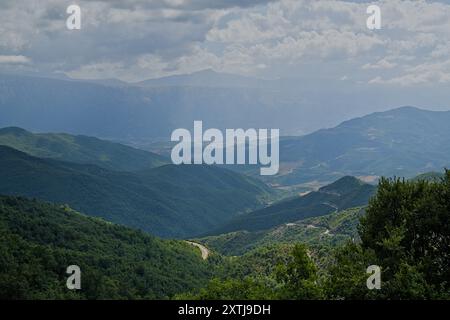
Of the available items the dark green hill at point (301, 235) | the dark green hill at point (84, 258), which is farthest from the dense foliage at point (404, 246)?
the dark green hill at point (301, 235)

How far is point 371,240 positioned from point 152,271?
45.9 m

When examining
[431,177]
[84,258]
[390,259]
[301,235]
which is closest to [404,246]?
[390,259]

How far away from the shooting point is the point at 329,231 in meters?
133

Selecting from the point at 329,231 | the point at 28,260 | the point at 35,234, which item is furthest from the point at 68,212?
the point at 329,231

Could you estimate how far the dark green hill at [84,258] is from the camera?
4297cm

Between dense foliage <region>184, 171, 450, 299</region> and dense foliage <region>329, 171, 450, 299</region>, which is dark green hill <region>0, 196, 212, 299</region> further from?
dense foliage <region>329, 171, 450, 299</region>

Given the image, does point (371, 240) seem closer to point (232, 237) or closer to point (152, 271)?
point (152, 271)

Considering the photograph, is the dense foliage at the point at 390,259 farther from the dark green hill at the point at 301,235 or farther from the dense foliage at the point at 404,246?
the dark green hill at the point at 301,235

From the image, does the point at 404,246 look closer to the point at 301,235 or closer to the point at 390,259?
the point at 390,259

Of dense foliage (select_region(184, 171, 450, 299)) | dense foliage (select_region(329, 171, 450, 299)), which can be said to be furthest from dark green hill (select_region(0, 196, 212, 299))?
dense foliage (select_region(329, 171, 450, 299))

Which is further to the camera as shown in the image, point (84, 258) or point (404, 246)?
point (84, 258)

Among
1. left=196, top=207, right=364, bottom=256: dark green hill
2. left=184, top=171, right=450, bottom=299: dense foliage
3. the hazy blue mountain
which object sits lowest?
left=196, top=207, right=364, bottom=256: dark green hill

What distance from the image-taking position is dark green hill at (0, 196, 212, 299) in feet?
141

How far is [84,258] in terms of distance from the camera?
63.3 metres
